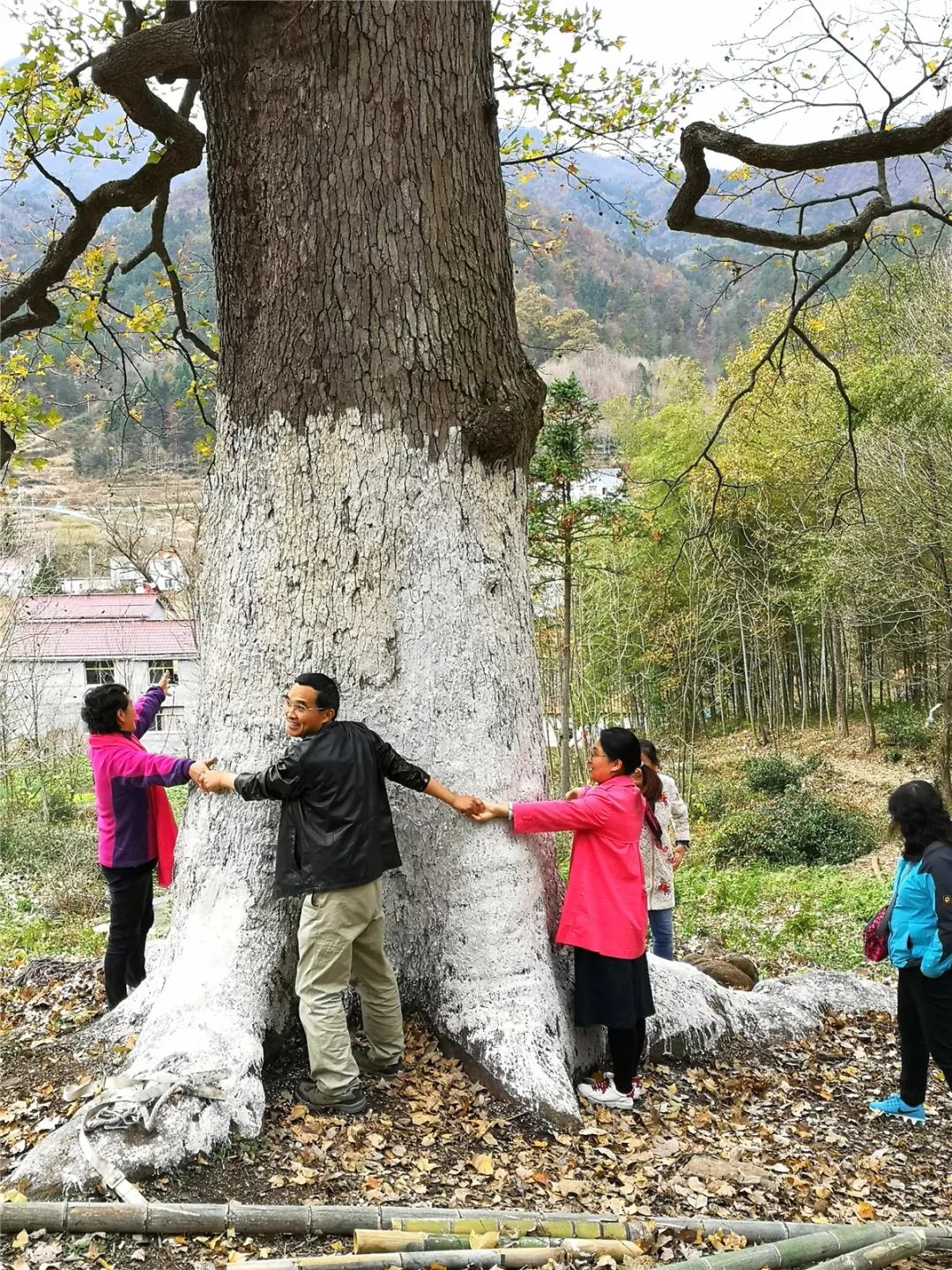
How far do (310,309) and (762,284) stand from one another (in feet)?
190

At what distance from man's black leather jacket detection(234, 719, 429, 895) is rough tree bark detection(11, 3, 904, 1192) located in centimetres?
27

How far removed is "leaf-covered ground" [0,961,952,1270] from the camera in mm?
3080

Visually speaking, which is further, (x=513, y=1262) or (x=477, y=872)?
(x=477, y=872)

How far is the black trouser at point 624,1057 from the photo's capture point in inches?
162

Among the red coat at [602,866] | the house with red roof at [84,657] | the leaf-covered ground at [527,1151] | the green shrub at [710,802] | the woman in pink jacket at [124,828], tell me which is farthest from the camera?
the green shrub at [710,802]

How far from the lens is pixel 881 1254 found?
3.08m

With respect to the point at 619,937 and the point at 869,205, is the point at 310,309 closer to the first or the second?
the point at 619,937

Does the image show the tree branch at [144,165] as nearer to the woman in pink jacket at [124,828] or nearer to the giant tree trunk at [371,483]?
the giant tree trunk at [371,483]

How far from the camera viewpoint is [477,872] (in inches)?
157

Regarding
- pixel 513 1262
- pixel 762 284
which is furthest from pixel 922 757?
pixel 762 284

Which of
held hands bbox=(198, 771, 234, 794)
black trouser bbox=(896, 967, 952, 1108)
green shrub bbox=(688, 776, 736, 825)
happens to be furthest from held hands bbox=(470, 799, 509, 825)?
green shrub bbox=(688, 776, 736, 825)

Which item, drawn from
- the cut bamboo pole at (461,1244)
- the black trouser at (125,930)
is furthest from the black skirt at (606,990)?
the black trouser at (125,930)

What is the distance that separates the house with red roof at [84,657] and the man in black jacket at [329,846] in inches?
423

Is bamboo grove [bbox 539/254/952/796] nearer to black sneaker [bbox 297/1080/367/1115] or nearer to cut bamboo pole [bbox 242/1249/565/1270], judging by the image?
black sneaker [bbox 297/1080/367/1115]
